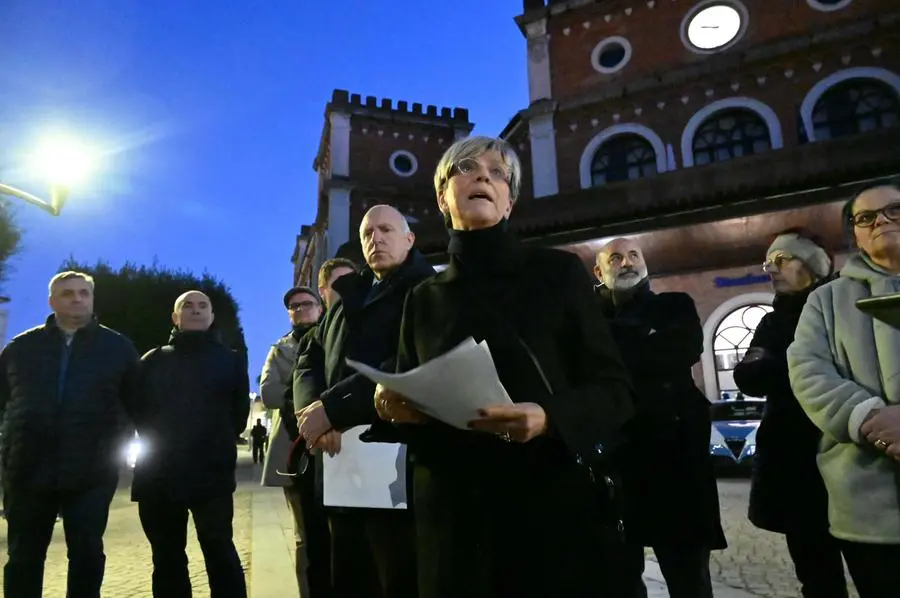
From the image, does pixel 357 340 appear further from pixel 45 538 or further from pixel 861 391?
pixel 45 538

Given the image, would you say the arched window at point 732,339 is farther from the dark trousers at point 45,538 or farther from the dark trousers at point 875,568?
the dark trousers at point 45,538

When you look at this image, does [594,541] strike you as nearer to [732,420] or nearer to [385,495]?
[385,495]

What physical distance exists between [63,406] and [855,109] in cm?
1884

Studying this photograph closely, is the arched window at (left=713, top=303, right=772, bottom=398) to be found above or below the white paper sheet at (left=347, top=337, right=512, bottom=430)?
above

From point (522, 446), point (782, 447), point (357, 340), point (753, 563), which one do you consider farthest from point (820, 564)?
point (753, 563)

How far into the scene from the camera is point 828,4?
1664 centimetres

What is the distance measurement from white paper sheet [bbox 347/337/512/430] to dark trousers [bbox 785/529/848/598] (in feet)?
6.43

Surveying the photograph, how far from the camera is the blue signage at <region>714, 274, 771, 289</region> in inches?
513

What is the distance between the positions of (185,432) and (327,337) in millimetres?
1400

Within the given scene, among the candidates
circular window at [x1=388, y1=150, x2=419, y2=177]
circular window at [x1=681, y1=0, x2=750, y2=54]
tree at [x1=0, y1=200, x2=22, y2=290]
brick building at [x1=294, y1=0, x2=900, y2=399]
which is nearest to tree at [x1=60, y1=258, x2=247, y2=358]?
tree at [x1=0, y1=200, x2=22, y2=290]

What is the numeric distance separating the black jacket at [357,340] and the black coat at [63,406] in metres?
1.60

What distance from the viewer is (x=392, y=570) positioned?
2115mm

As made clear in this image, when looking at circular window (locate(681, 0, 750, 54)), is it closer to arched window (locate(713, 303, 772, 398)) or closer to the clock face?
the clock face

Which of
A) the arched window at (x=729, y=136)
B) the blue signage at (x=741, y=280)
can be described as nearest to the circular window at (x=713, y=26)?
the arched window at (x=729, y=136)
